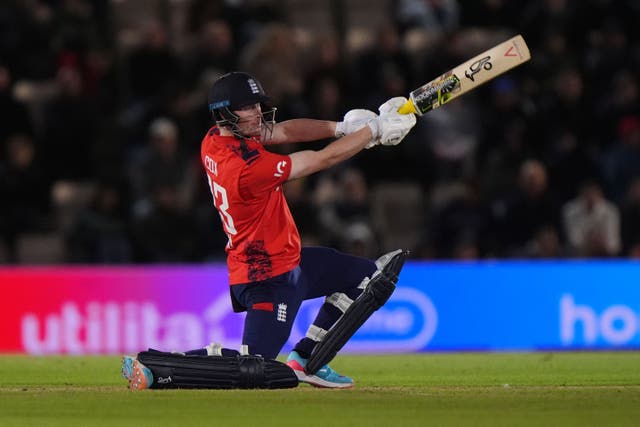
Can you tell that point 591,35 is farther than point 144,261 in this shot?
Yes

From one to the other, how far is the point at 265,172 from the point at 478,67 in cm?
175

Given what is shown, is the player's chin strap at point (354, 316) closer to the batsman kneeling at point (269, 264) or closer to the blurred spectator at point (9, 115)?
the batsman kneeling at point (269, 264)

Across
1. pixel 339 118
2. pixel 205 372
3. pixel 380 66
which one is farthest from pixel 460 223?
pixel 205 372

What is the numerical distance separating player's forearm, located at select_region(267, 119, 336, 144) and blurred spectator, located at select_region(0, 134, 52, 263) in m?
7.36

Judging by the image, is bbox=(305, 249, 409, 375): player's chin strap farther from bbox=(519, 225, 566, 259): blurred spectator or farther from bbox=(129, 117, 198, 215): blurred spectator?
bbox=(129, 117, 198, 215): blurred spectator

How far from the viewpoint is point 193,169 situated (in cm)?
1705

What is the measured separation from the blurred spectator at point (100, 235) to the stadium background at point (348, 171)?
26 millimetres

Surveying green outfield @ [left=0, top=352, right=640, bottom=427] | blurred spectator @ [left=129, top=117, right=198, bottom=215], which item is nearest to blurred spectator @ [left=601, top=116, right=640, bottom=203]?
blurred spectator @ [left=129, top=117, right=198, bottom=215]

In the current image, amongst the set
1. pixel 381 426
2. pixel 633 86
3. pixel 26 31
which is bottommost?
pixel 381 426

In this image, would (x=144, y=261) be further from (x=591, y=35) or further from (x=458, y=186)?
(x=591, y=35)

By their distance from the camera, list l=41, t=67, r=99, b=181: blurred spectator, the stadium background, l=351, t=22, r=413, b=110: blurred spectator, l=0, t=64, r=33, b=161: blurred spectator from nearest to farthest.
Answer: the stadium background < l=0, t=64, r=33, b=161: blurred spectator < l=41, t=67, r=99, b=181: blurred spectator < l=351, t=22, r=413, b=110: blurred spectator

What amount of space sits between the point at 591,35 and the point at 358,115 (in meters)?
9.55

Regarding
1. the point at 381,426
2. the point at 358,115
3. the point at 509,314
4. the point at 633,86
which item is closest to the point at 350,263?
the point at 358,115

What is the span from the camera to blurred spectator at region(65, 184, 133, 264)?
15992mm
